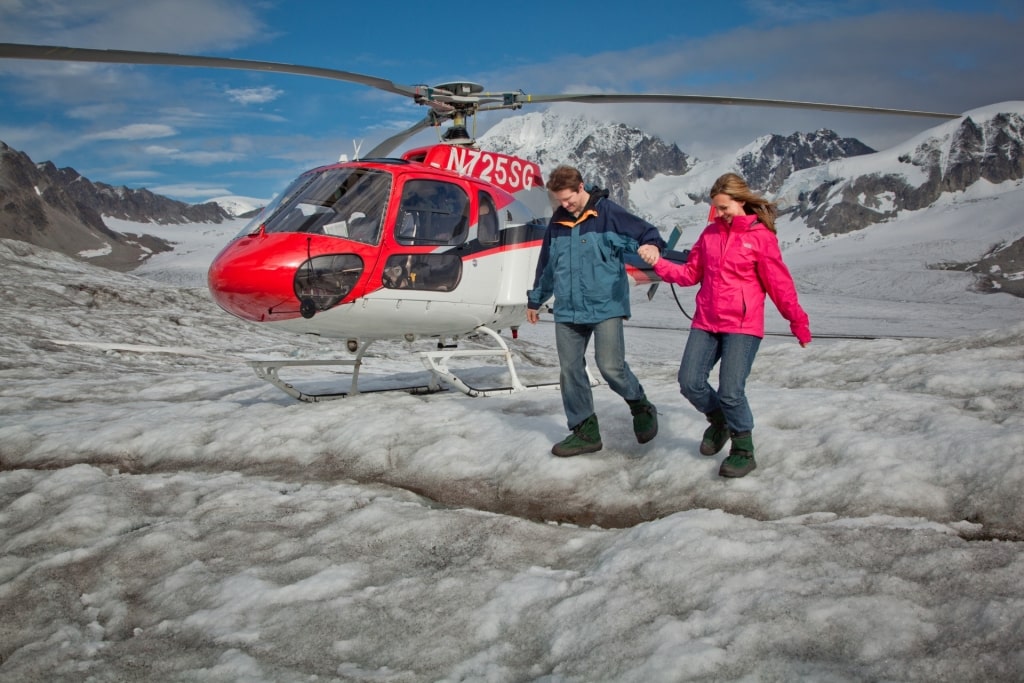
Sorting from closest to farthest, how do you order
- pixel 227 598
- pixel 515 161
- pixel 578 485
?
pixel 227 598
pixel 578 485
pixel 515 161

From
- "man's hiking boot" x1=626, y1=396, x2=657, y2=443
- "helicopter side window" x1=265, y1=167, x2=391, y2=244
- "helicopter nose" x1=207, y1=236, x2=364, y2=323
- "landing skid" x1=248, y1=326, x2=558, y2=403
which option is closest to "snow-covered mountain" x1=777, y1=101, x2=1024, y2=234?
"landing skid" x1=248, y1=326, x2=558, y2=403

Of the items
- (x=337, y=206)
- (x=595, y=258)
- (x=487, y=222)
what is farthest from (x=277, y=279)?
(x=595, y=258)

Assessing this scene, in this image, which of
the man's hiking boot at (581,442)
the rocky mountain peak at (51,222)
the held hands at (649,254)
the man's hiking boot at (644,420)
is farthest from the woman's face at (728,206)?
the rocky mountain peak at (51,222)

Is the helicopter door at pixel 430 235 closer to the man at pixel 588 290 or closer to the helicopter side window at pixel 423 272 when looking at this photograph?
the helicopter side window at pixel 423 272

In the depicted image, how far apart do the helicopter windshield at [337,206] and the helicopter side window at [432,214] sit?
220mm

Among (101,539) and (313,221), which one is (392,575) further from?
(313,221)

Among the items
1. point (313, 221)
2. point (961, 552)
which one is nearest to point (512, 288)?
point (313, 221)

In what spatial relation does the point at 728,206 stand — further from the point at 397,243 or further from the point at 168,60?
the point at 168,60

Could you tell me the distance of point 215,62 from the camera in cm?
621

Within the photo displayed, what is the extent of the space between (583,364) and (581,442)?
0.49 meters

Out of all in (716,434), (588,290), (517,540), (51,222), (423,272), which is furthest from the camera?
(51,222)

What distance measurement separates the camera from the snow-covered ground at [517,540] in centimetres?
266

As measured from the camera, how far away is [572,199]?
4.64 m

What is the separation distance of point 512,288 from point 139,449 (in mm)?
3590
